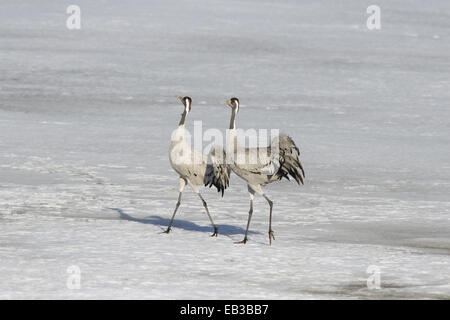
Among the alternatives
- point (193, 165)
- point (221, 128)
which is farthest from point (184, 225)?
point (221, 128)

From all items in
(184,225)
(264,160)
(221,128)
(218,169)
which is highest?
(264,160)

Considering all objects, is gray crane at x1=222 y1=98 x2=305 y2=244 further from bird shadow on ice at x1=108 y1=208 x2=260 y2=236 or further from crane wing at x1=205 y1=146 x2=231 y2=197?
bird shadow on ice at x1=108 y1=208 x2=260 y2=236

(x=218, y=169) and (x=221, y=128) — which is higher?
(x=218, y=169)

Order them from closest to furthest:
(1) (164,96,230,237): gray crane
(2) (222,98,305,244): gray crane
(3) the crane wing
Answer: (2) (222,98,305,244): gray crane < (3) the crane wing < (1) (164,96,230,237): gray crane

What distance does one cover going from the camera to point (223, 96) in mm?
25688

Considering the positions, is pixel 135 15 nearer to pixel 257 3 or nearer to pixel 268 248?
pixel 257 3

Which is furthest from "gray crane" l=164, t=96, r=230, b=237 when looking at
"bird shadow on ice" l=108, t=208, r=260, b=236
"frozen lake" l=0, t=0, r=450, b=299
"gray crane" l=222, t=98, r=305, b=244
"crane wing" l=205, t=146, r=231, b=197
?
"frozen lake" l=0, t=0, r=450, b=299

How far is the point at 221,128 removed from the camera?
21234 mm

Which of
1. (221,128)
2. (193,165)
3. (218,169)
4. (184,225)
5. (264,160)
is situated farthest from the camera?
(221,128)

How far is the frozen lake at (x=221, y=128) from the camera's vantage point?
1010 cm

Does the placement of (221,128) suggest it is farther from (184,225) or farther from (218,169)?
(218,169)

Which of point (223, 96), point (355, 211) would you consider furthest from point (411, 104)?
point (355, 211)

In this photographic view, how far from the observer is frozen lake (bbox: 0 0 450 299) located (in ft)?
33.1

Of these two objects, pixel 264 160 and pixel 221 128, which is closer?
pixel 264 160
